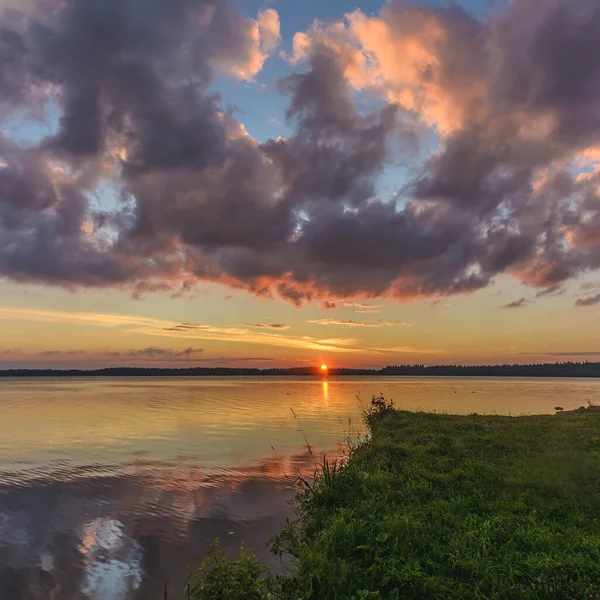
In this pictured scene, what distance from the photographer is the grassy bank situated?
812cm

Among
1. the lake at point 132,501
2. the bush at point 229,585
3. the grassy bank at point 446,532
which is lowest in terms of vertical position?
the lake at point 132,501

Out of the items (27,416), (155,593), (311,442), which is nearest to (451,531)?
(155,593)

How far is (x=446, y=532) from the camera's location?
1028 centimetres

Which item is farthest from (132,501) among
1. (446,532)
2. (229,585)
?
(446,532)

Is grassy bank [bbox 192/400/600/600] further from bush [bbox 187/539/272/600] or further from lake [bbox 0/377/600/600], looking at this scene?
lake [bbox 0/377/600/600]

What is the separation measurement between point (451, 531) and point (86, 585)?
10.1 metres

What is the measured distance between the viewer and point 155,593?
11383 mm

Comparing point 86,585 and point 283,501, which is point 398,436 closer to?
point 283,501

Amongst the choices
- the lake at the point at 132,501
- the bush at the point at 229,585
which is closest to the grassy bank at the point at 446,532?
the bush at the point at 229,585

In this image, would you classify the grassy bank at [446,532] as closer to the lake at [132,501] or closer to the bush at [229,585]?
the bush at [229,585]

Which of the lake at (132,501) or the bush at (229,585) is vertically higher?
the bush at (229,585)

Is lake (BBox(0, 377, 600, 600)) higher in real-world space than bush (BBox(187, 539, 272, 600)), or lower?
lower

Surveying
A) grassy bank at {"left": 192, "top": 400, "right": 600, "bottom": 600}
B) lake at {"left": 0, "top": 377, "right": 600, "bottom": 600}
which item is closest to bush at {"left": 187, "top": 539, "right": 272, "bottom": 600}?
grassy bank at {"left": 192, "top": 400, "right": 600, "bottom": 600}

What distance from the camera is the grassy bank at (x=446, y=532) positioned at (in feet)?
26.6
